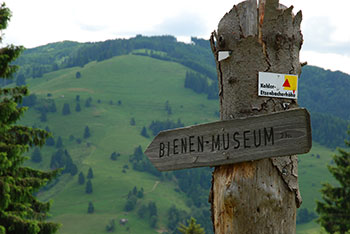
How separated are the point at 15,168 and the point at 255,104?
10.8 metres

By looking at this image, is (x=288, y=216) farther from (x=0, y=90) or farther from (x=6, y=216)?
(x=0, y=90)

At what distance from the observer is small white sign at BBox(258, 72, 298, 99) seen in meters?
3.97

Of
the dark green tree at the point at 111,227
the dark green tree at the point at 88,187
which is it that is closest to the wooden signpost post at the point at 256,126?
the dark green tree at the point at 111,227

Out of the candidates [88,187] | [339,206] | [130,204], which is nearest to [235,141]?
[339,206]

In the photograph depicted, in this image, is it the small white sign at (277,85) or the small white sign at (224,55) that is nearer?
the small white sign at (277,85)

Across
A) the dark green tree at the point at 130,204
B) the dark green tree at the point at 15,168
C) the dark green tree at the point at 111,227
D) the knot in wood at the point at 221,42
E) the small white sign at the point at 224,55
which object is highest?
the knot in wood at the point at 221,42

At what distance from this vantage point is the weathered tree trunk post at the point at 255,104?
12.6ft

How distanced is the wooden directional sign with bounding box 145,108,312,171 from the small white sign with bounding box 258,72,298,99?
0.26 m

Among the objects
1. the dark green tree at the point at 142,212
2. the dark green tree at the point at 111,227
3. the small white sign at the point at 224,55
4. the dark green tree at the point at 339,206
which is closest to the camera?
the small white sign at the point at 224,55

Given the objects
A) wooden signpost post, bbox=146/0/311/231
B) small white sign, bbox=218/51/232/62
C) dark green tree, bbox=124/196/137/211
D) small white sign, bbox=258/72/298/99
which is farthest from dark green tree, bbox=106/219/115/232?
small white sign, bbox=258/72/298/99

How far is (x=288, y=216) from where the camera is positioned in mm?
3879

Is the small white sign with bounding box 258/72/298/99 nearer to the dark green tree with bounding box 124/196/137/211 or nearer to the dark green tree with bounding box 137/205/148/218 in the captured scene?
the dark green tree with bounding box 137/205/148/218

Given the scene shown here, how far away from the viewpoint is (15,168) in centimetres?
1338

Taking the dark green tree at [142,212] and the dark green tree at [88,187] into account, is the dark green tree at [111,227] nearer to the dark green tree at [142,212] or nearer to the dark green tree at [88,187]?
the dark green tree at [142,212]
